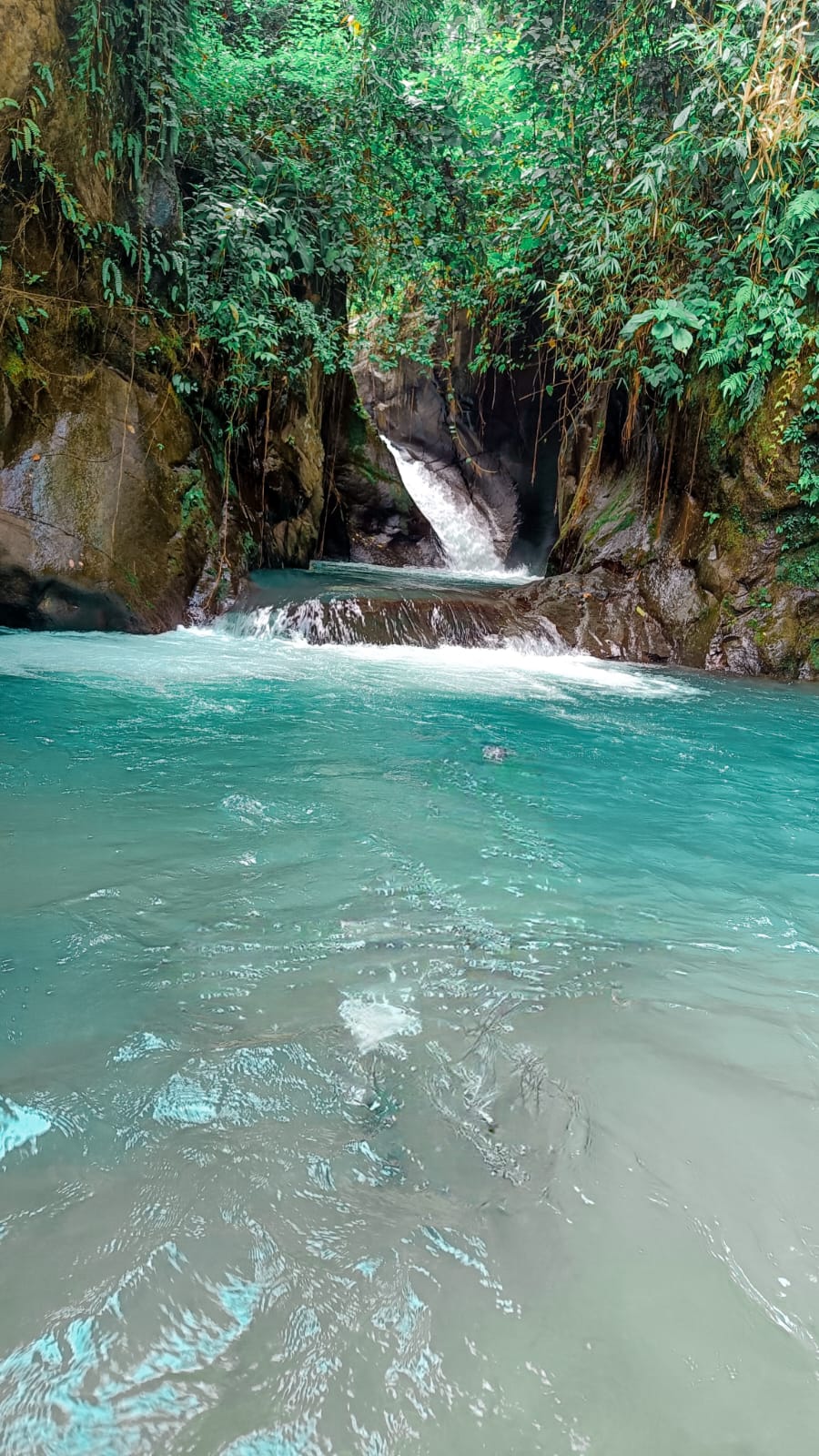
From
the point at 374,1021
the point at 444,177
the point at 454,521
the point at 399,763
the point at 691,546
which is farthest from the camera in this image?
the point at 454,521

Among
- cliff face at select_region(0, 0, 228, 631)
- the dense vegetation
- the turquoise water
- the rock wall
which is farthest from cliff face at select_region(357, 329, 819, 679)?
the turquoise water

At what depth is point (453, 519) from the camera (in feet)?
61.6

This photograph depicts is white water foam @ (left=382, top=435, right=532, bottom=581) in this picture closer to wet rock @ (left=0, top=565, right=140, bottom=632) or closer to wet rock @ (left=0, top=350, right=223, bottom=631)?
wet rock @ (left=0, top=350, right=223, bottom=631)

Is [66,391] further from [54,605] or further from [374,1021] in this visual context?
[374,1021]

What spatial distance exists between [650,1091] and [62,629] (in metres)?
7.28

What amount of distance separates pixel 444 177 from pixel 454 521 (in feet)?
29.0

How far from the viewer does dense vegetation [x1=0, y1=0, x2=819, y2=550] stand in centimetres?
772

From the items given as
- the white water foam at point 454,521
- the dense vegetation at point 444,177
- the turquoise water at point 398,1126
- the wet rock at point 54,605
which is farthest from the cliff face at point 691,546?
the white water foam at point 454,521

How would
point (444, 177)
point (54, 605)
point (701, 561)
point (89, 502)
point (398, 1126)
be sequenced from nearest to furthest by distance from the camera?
point (398, 1126) → point (54, 605) → point (89, 502) → point (701, 561) → point (444, 177)

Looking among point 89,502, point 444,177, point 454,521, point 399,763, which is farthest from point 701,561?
point 454,521

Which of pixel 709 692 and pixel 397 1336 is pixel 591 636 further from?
pixel 397 1336

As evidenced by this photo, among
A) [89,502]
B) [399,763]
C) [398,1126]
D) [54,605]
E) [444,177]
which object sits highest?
[444,177]

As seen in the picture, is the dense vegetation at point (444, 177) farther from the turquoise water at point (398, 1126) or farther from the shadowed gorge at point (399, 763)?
the turquoise water at point (398, 1126)

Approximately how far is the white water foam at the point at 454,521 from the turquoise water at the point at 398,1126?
48.9ft
